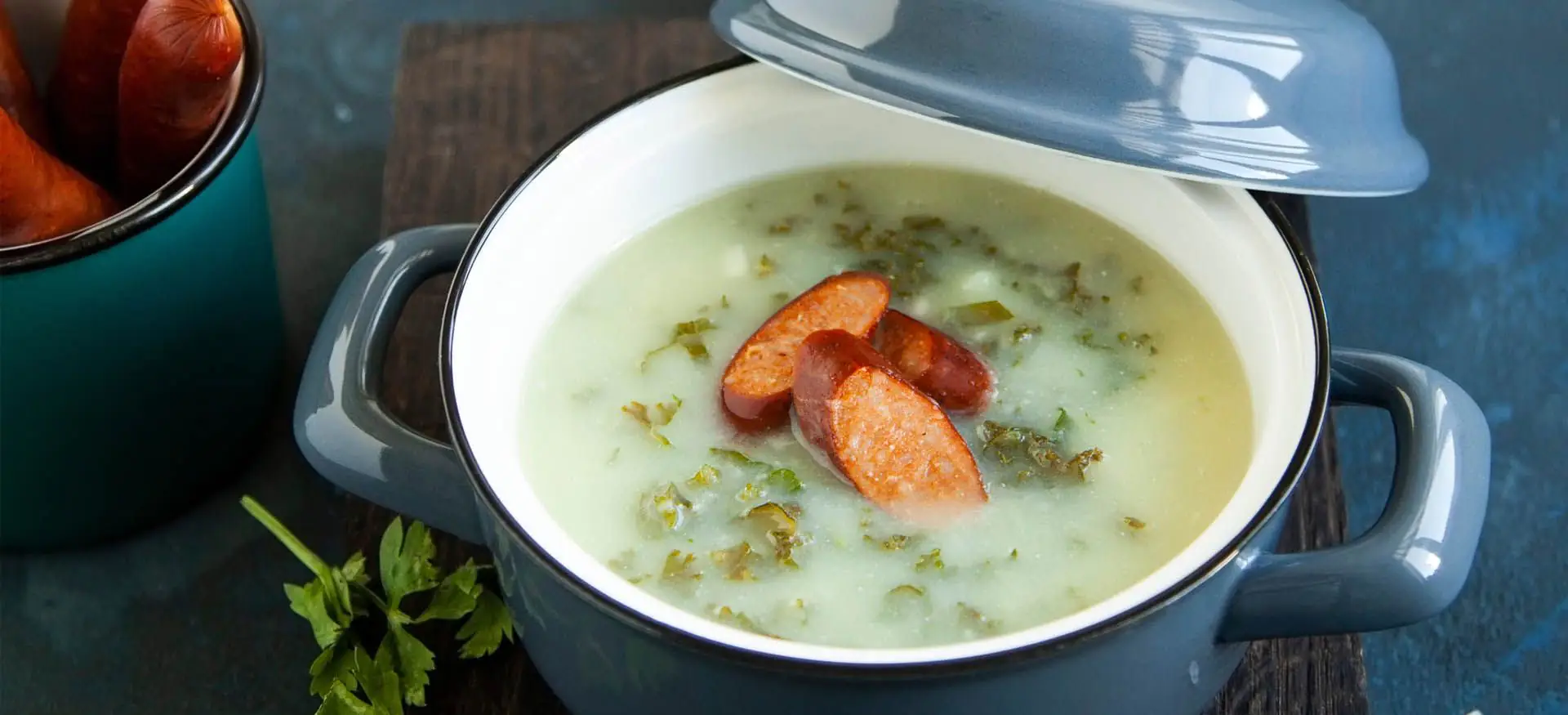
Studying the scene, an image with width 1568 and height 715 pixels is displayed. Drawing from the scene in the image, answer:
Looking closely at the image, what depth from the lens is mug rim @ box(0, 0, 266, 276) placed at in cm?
119

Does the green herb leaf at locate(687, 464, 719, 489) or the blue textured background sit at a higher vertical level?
the green herb leaf at locate(687, 464, 719, 489)

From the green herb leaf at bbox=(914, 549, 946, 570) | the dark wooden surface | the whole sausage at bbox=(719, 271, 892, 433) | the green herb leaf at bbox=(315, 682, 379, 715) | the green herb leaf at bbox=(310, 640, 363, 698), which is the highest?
the whole sausage at bbox=(719, 271, 892, 433)

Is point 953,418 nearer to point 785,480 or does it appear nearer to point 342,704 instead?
point 785,480

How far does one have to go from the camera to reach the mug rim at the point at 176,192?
46.8 inches

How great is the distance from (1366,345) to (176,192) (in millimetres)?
1070

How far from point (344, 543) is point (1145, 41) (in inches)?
30.1

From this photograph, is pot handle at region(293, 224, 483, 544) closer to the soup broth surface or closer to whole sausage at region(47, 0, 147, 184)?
the soup broth surface

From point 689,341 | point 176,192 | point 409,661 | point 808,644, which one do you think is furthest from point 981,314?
point 176,192

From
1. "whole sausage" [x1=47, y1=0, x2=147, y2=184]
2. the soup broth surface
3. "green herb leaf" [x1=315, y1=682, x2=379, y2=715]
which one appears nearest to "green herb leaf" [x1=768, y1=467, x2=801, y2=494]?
the soup broth surface

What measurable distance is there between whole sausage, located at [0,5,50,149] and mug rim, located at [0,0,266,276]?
111mm

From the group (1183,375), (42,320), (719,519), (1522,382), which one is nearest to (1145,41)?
(1183,375)

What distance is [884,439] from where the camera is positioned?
3.63 ft

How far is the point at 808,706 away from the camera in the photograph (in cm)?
91

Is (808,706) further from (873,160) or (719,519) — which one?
(873,160)
